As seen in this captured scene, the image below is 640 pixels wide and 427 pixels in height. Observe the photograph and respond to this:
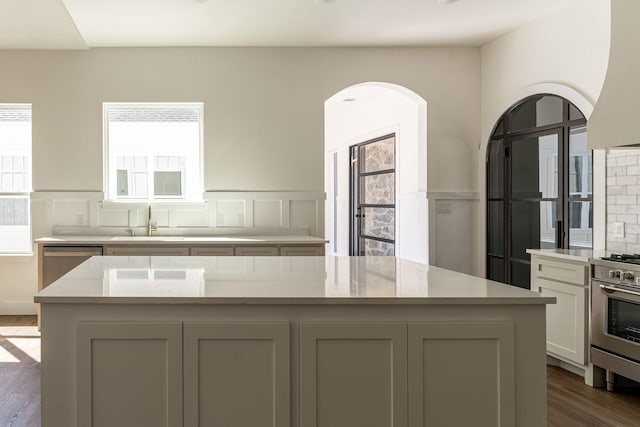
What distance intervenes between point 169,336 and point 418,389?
2.78ft

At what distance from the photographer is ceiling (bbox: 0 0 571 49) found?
14.1 ft

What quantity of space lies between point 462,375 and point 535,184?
3.18m

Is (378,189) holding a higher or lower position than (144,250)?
higher

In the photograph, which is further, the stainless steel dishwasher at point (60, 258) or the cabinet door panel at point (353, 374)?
the stainless steel dishwasher at point (60, 258)

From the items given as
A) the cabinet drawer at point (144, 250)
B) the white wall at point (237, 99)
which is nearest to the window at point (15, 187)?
the white wall at point (237, 99)

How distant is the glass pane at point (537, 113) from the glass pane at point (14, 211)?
500 cm

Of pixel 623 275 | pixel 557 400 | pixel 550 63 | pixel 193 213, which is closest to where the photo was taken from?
pixel 623 275

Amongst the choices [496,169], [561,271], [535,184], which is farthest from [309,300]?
[496,169]

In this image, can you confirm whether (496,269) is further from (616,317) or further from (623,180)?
(616,317)

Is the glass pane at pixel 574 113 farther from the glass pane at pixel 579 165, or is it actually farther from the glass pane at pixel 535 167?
the glass pane at pixel 535 167

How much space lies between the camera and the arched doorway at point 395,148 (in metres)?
5.66

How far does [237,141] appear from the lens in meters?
5.37

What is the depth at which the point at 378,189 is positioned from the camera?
303 inches

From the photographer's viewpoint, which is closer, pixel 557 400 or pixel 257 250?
pixel 557 400
